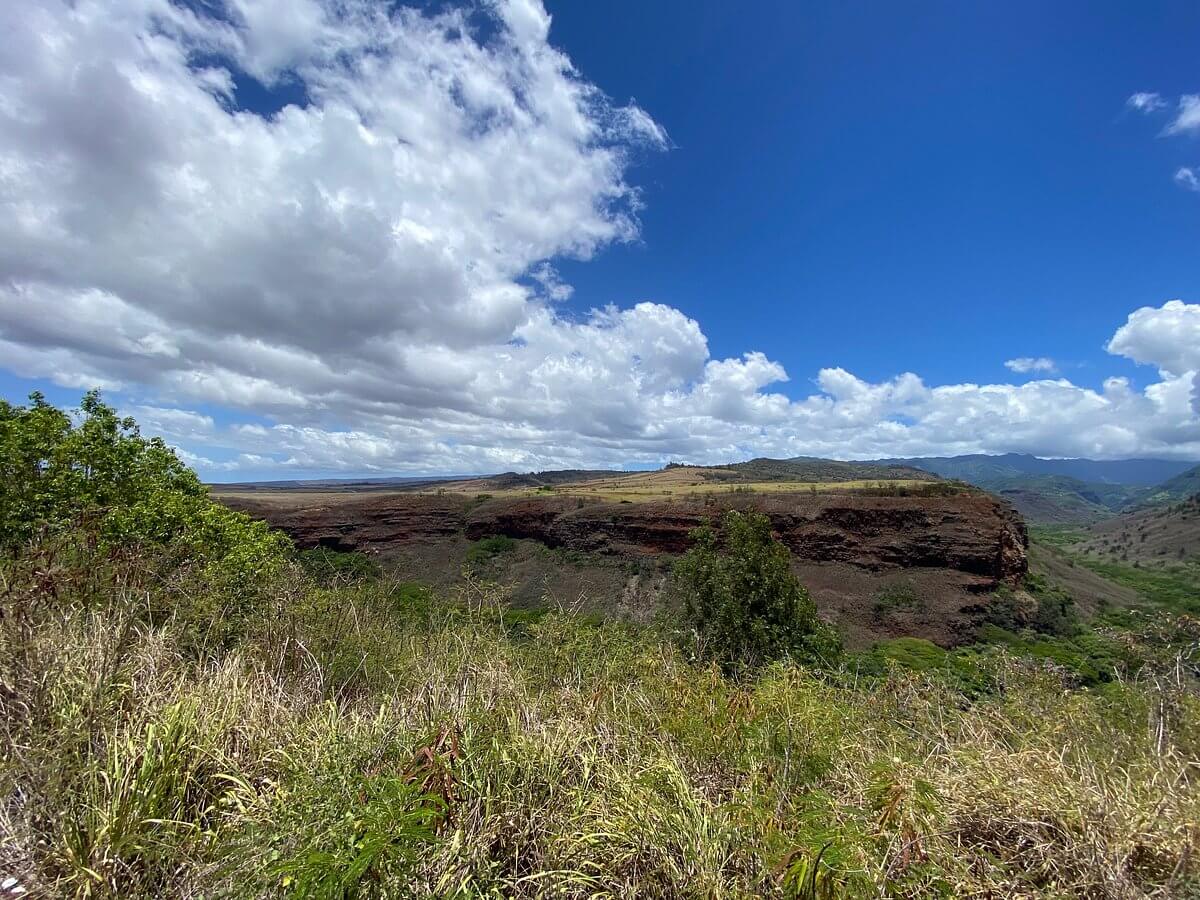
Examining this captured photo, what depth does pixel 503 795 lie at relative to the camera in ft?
13.1

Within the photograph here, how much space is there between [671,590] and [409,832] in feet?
122

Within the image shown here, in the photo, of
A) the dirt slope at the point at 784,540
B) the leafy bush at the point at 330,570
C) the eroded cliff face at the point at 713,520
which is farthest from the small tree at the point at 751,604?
the leafy bush at the point at 330,570

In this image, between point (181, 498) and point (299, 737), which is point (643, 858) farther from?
point (181, 498)

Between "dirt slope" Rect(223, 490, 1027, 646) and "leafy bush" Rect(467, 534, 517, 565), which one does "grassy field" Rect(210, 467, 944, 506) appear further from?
"leafy bush" Rect(467, 534, 517, 565)

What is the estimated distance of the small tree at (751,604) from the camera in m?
20.8

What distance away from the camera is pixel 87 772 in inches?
139

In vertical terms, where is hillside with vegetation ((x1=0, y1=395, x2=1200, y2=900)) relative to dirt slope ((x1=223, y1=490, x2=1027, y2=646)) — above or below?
above

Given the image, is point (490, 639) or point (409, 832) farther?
point (490, 639)

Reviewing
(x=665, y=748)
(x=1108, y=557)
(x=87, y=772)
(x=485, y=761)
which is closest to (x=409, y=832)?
(x=485, y=761)

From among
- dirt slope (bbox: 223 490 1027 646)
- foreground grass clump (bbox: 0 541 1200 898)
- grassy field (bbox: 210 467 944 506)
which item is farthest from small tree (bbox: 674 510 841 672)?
grassy field (bbox: 210 467 944 506)

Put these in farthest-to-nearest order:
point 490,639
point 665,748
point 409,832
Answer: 1. point 490,639
2. point 665,748
3. point 409,832

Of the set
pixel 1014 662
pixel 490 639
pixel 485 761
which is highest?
pixel 485 761

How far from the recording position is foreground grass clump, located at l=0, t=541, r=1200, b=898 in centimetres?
321

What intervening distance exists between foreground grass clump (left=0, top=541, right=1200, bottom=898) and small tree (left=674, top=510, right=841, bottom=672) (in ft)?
50.5
